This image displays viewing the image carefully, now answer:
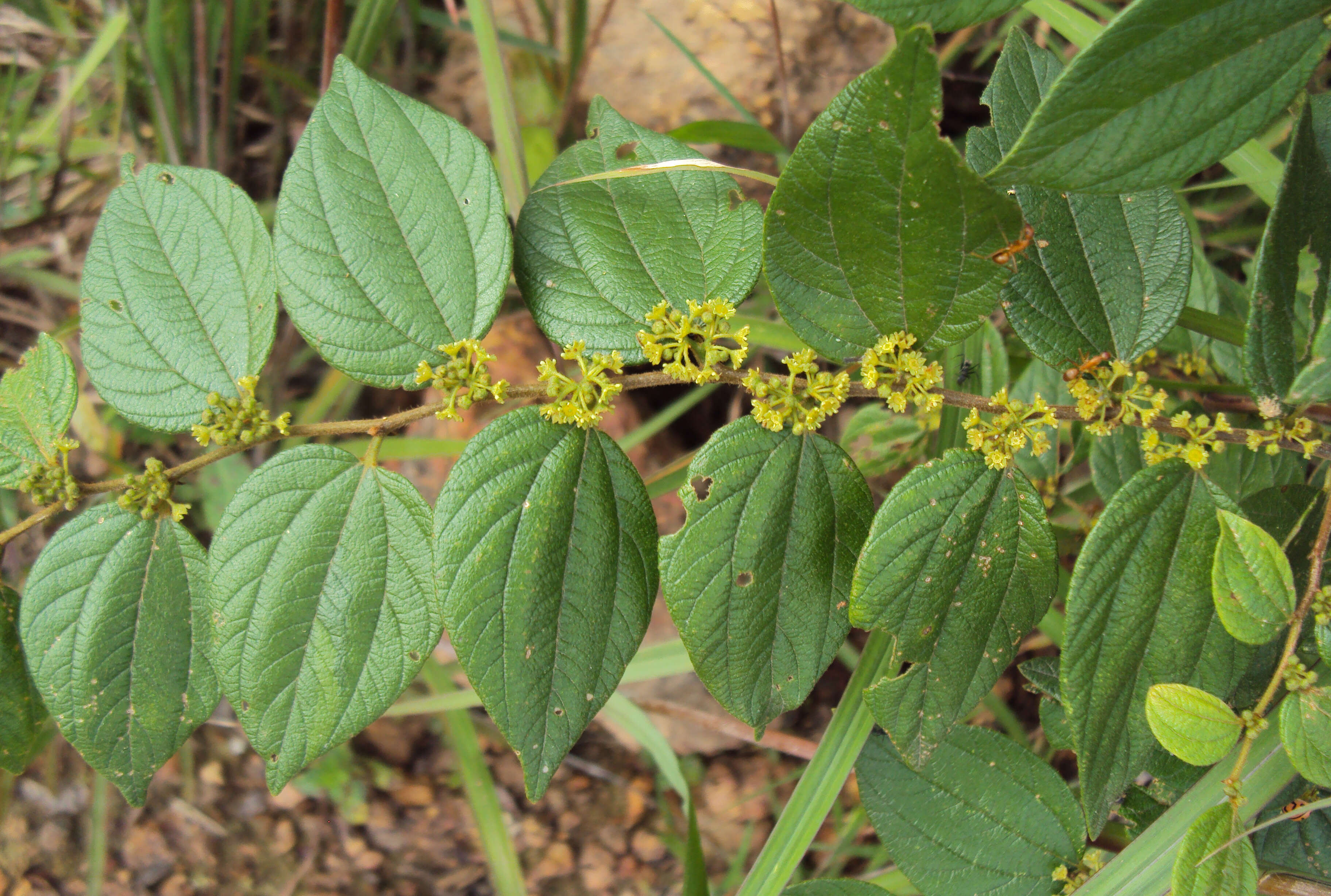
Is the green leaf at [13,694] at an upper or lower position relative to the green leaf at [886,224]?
lower

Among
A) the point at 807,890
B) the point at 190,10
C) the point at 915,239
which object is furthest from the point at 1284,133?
the point at 190,10

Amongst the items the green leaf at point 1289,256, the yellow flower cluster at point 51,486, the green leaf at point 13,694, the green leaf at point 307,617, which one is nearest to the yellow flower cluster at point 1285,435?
the green leaf at point 1289,256

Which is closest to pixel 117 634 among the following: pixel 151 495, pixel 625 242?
pixel 151 495

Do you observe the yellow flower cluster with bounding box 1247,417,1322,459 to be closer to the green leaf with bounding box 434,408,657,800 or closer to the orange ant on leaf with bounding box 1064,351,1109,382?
the orange ant on leaf with bounding box 1064,351,1109,382

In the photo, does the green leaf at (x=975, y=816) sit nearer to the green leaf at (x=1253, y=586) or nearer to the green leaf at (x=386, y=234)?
the green leaf at (x=1253, y=586)

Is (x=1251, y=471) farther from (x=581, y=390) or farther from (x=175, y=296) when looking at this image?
(x=175, y=296)

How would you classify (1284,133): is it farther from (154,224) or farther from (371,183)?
(154,224)
